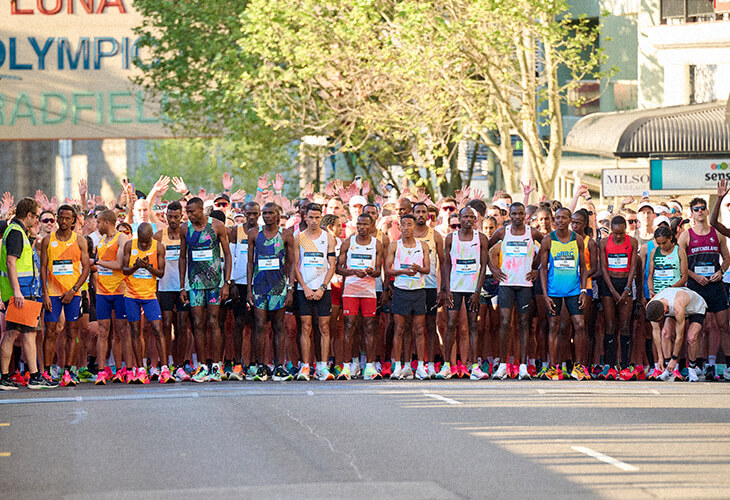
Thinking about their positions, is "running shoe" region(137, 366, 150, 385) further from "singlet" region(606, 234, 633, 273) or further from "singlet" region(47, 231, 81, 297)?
"singlet" region(606, 234, 633, 273)

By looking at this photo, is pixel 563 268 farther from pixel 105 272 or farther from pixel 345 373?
pixel 105 272

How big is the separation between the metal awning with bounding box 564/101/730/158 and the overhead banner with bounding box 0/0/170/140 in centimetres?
1604

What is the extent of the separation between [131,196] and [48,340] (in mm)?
3390

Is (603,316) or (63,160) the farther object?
(63,160)

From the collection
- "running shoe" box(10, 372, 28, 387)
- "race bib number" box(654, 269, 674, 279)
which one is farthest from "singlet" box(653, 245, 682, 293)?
"running shoe" box(10, 372, 28, 387)

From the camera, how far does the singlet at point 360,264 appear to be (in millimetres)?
15844

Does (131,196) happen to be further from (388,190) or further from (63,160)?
(63,160)

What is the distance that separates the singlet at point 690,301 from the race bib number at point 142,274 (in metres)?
5.60

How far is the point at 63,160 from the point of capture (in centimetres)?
9569

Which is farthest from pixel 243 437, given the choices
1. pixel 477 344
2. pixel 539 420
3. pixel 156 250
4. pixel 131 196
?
pixel 131 196

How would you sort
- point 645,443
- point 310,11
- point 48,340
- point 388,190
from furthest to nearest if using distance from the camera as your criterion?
point 310,11
point 388,190
point 48,340
point 645,443

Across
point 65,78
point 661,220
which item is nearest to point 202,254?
point 661,220

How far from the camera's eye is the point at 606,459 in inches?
395

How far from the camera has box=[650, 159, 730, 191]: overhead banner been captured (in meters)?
23.8
